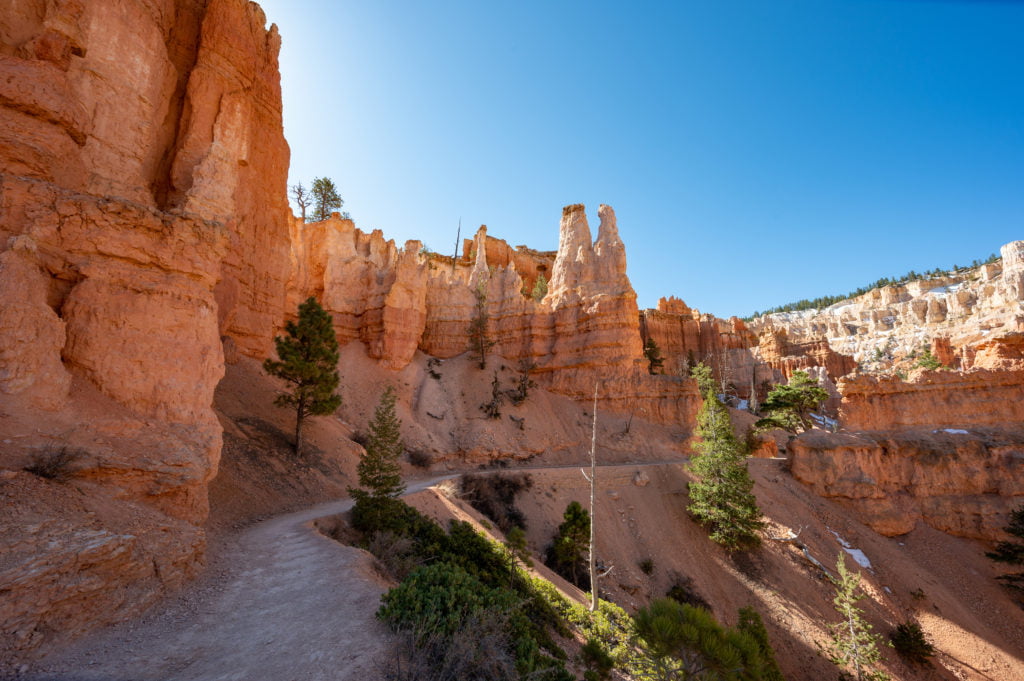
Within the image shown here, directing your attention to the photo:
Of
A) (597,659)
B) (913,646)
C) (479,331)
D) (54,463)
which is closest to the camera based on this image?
(54,463)

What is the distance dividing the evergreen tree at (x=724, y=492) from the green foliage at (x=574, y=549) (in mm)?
8042

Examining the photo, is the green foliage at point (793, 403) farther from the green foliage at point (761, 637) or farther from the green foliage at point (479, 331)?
the green foliage at point (479, 331)

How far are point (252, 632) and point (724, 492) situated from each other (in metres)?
22.7

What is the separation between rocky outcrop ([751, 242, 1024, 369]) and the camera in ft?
214

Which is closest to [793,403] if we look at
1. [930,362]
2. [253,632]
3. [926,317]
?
[930,362]

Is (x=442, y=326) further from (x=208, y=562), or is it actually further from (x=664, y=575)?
(x=208, y=562)

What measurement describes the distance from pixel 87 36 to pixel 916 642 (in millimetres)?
38632

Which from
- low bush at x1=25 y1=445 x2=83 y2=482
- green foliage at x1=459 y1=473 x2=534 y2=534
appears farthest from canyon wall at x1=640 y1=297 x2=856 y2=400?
low bush at x1=25 y1=445 x2=83 y2=482

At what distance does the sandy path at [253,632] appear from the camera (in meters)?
4.88

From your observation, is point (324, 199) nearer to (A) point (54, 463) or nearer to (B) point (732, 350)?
(A) point (54, 463)

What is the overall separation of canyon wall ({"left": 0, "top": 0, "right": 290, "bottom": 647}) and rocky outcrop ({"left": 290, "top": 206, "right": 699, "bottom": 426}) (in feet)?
65.3

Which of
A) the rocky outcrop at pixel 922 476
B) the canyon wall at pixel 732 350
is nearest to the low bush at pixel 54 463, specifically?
the rocky outcrop at pixel 922 476

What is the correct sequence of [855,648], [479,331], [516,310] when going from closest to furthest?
[855,648] < [479,331] < [516,310]

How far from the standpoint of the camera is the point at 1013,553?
21.8 m
